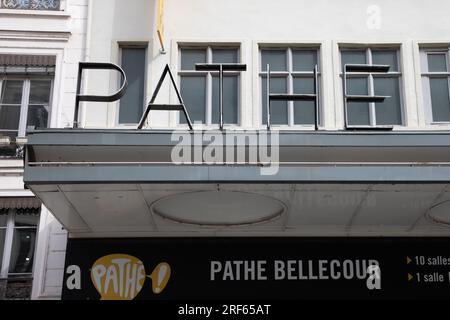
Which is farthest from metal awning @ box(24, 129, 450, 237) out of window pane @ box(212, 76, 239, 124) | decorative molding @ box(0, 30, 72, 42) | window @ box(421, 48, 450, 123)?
decorative molding @ box(0, 30, 72, 42)

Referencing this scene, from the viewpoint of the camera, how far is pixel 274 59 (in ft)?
43.8

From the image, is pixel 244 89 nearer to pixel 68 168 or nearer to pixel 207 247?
pixel 207 247

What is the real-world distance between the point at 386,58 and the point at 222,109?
396cm

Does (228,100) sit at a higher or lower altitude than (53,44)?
lower

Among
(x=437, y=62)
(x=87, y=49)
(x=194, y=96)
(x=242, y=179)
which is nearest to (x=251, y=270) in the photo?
(x=242, y=179)

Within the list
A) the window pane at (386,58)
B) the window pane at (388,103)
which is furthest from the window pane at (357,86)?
the window pane at (386,58)

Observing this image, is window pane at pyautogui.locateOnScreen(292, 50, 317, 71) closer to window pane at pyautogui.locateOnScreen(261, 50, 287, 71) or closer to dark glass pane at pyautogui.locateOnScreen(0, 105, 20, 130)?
window pane at pyautogui.locateOnScreen(261, 50, 287, 71)

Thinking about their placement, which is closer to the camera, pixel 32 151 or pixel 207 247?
Result: pixel 32 151

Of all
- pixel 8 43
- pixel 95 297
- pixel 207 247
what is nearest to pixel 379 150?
pixel 207 247

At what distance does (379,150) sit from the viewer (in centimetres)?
1016

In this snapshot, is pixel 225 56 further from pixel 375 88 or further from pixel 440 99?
pixel 440 99
